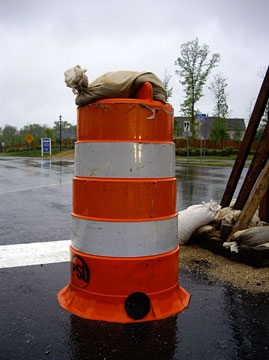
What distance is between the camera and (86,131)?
9.29 ft

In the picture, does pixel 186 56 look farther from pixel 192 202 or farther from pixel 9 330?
pixel 9 330

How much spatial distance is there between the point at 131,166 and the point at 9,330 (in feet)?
4.55

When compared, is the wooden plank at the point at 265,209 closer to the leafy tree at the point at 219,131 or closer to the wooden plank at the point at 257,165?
the wooden plank at the point at 257,165

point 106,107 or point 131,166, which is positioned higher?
point 106,107

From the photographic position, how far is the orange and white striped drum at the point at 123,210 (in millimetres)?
2701

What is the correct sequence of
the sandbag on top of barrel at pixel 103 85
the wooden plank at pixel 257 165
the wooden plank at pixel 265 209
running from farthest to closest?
the wooden plank at pixel 265 209 < the wooden plank at pixel 257 165 < the sandbag on top of barrel at pixel 103 85

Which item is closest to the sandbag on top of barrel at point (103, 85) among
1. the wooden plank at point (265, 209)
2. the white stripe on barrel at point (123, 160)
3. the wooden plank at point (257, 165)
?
the white stripe on barrel at point (123, 160)

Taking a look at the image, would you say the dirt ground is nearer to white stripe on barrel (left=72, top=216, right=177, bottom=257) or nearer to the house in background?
white stripe on barrel (left=72, top=216, right=177, bottom=257)

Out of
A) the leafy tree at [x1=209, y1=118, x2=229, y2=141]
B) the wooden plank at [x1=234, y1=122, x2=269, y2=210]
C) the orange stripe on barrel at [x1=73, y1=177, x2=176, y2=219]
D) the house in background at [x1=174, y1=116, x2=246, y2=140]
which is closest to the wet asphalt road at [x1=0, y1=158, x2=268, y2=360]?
the orange stripe on barrel at [x1=73, y1=177, x2=176, y2=219]

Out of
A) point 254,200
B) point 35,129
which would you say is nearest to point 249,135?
point 254,200

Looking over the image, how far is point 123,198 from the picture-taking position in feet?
8.82

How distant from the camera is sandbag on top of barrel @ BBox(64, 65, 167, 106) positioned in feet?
9.20

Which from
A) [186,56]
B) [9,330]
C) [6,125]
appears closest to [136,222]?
[9,330]

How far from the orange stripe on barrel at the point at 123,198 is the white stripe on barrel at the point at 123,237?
0.06m
